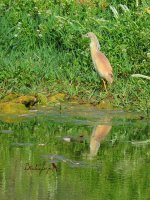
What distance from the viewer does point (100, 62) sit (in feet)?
39.2

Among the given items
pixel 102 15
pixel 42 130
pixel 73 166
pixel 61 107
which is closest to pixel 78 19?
pixel 102 15

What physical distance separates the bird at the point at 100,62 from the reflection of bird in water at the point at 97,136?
5.93 ft

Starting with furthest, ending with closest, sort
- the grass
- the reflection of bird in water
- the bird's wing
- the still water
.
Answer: the grass, the bird's wing, the reflection of bird in water, the still water

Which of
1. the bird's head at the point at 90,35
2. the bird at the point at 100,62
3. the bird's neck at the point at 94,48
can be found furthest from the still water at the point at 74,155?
the bird's head at the point at 90,35

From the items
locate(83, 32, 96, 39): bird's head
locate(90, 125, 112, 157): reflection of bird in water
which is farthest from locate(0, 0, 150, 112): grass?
locate(90, 125, 112, 157): reflection of bird in water

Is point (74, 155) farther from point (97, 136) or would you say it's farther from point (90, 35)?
point (90, 35)

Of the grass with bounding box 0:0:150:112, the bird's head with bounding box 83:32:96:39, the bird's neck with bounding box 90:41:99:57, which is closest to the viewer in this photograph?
the grass with bounding box 0:0:150:112

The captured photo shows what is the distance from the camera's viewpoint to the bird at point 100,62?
11930 millimetres

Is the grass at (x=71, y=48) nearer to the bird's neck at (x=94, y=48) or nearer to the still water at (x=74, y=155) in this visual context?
the bird's neck at (x=94, y=48)

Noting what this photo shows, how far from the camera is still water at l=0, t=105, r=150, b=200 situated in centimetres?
695

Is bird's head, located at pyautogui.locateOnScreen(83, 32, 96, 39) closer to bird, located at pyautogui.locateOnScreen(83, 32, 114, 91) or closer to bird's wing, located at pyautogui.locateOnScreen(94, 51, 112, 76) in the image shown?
bird, located at pyautogui.locateOnScreen(83, 32, 114, 91)

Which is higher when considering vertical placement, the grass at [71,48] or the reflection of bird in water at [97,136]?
the grass at [71,48]

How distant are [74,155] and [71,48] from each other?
482 cm

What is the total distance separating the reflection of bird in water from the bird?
1.81 metres
